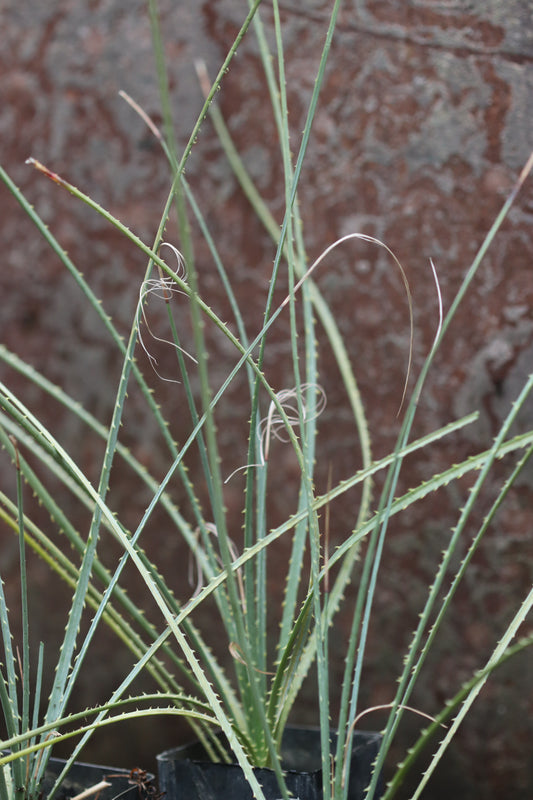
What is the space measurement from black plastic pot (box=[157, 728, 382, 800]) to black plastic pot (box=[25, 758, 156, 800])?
0.06ft

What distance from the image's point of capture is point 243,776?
1.60 feet

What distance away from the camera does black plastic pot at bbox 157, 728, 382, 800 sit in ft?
1.57

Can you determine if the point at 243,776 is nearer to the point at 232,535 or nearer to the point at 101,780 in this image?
the point at 101,780

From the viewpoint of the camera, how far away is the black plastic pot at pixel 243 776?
477 mm

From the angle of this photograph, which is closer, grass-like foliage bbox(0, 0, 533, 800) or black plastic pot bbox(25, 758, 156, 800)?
grass-like foliage bbox(0, 0, 533, 800)

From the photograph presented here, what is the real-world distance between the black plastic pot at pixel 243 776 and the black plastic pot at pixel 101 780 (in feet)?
0.06

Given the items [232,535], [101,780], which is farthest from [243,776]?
[232,535]

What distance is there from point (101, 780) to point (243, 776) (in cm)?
11

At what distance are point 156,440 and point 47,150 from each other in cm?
34

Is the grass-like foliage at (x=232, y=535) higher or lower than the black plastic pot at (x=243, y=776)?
higher

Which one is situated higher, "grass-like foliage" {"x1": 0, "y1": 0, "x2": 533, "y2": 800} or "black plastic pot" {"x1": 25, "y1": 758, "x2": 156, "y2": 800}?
"grass-like foliage" {"x1": 0, "y1": 0, "x2": 533, "y2": 800}

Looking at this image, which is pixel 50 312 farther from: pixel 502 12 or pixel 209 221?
pixel 502 12

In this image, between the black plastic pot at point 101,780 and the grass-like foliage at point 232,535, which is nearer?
the grass-like foliage at point 232,535

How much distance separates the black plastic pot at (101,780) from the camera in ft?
1.66
